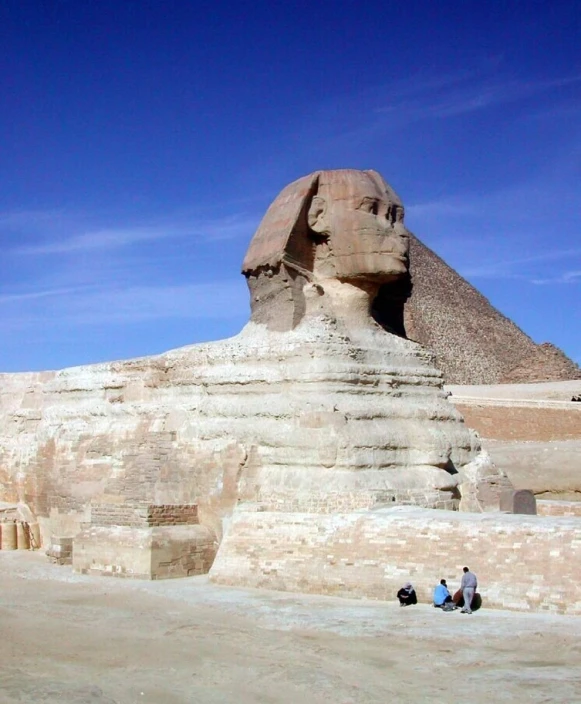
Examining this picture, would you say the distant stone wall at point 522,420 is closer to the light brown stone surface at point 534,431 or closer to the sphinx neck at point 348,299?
the light brown stone surface at point 534,431

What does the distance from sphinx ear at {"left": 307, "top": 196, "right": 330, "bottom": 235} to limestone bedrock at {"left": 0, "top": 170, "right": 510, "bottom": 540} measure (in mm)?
17

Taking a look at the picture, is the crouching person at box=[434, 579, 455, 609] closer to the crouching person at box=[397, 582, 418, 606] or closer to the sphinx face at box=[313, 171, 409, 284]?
the crouching person at box=[397, 582, 418, 606]

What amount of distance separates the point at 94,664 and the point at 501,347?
224 feet

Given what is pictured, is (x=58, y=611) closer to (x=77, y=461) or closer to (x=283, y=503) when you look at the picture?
(x=283, y=503)

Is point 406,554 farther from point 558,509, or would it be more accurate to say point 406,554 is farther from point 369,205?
point 369,205

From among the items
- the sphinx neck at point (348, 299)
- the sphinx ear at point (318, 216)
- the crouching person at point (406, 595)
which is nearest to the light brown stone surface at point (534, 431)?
the sphinx neck at point (348, 299)

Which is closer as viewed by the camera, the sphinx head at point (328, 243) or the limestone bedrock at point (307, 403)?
the limestone bedrock at point (307, 403)

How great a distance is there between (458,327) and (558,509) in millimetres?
59980

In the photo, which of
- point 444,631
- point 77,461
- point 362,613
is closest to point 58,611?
point 362,613

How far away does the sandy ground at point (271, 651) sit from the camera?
6555mm

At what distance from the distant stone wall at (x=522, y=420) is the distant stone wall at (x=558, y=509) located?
21.5m

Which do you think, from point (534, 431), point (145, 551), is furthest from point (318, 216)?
point (534, 431)

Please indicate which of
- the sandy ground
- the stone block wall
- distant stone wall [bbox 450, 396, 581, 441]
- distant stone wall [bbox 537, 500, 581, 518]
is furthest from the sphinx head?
distant stone wall [bbox 450, 396, 581, 441]

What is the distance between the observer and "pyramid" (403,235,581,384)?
67000 mm
